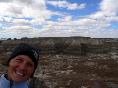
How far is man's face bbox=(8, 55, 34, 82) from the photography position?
2289mm

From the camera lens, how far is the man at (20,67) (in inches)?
89.6

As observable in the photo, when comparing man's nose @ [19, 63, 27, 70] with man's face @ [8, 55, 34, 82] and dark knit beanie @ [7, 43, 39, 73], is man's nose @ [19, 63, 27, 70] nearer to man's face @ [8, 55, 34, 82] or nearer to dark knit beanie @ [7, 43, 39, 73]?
man's face @ [8, 55, 34, 82]

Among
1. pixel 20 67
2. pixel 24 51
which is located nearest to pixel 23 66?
pixel 20 67

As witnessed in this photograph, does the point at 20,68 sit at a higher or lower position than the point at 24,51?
lower

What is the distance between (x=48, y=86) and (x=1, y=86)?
691 inches

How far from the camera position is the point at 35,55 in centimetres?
244

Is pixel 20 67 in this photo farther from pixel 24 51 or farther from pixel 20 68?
pixel 24 51

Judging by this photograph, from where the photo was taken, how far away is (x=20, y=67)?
2.31 metres

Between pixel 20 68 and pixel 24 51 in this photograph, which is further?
pixel 24 51

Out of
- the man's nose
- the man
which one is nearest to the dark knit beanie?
the man

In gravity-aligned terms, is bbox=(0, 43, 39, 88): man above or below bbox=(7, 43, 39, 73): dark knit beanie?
below

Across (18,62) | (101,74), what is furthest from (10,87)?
(101,74)

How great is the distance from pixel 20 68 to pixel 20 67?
0.01 metres

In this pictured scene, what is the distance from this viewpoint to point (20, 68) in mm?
2305
